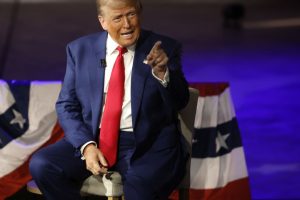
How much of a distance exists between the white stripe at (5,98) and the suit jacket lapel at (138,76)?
1478mm

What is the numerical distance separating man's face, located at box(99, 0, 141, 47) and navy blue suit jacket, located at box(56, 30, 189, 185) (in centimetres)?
10

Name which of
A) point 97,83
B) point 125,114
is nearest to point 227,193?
point 125,114

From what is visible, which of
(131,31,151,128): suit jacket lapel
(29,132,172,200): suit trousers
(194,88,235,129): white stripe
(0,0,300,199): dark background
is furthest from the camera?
(0,0,300,199): dark background

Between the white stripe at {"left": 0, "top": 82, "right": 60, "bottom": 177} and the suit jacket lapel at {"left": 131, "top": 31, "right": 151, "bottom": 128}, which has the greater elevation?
the suit jacket lapel at {"left": 131, "top": 31, "right": 151, "bottom": 128}

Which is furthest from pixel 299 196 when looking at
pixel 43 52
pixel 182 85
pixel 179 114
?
pixel 43 52

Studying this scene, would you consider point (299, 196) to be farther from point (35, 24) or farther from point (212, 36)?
point (35, 24)

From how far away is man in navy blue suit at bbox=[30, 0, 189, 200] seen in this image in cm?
306

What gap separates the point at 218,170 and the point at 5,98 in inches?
54.1

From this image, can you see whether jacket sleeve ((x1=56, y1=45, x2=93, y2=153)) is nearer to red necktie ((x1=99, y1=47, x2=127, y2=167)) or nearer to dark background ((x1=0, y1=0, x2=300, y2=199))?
red necktie ((x1=99, y1=47, x2=127, y2=167))

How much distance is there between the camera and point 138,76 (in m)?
3.15

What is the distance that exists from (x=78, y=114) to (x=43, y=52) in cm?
525

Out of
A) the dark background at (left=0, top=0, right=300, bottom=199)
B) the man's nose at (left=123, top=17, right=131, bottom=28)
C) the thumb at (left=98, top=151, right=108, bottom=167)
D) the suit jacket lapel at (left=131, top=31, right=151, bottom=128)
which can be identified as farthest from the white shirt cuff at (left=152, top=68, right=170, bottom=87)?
the dark background at (left=0, top=0, right=300, bottom=199)

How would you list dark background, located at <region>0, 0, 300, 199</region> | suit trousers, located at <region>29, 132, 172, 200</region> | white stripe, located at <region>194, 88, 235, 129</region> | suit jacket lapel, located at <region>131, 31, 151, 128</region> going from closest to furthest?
suit trousers, located at <region>29, 132, 172, 200</region> → suit jacket lapel, located at <region>131, 31, 151, 128</region> → white stripe, located at <region>194, 88, 235, 129</region> → dark background, located at <region>0, 0, 300, 199</region>

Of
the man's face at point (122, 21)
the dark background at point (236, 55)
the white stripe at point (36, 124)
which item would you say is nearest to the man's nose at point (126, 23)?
the man's face at point (122, 21)
